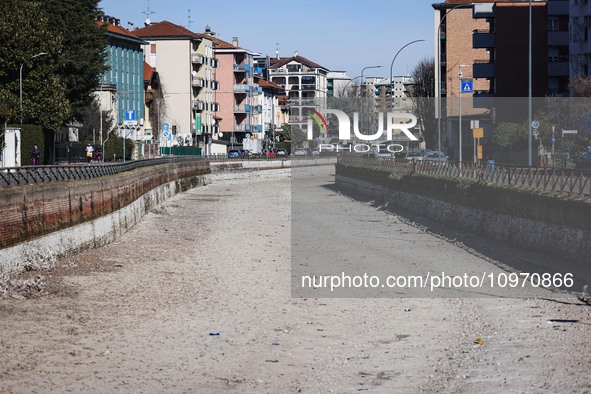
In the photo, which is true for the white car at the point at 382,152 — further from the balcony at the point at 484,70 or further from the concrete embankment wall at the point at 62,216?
the concrete embankment wall at the point at 62,216

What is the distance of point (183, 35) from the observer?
5354 inches

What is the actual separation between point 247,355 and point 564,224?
1400 cm

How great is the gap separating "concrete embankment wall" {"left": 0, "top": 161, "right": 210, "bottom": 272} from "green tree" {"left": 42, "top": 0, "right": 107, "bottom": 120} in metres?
27.3

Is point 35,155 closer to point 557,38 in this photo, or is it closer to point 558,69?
point 558,69

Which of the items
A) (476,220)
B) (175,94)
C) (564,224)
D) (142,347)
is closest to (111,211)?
(476,220)

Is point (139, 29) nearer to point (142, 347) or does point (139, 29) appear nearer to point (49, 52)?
point (49, 52)

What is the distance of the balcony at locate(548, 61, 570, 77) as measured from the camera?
89.1m

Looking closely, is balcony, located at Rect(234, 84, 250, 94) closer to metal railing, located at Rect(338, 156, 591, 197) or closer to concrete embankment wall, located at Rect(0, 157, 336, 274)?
metal railing, located at Rect(338, 156, 591, 197)

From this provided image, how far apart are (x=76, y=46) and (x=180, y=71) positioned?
207ft

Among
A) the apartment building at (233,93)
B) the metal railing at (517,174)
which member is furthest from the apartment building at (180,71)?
the metal railing at (517,174)

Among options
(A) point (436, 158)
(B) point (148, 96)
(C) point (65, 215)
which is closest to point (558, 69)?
(A) point (436, 158)

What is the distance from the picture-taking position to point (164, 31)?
13725cm

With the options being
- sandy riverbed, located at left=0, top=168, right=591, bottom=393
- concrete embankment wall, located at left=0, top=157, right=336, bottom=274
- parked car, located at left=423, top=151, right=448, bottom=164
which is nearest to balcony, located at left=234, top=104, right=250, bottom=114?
parked car, located at left=423, top=151, right=448, bottom=164

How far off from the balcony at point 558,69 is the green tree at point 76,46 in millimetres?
38539
